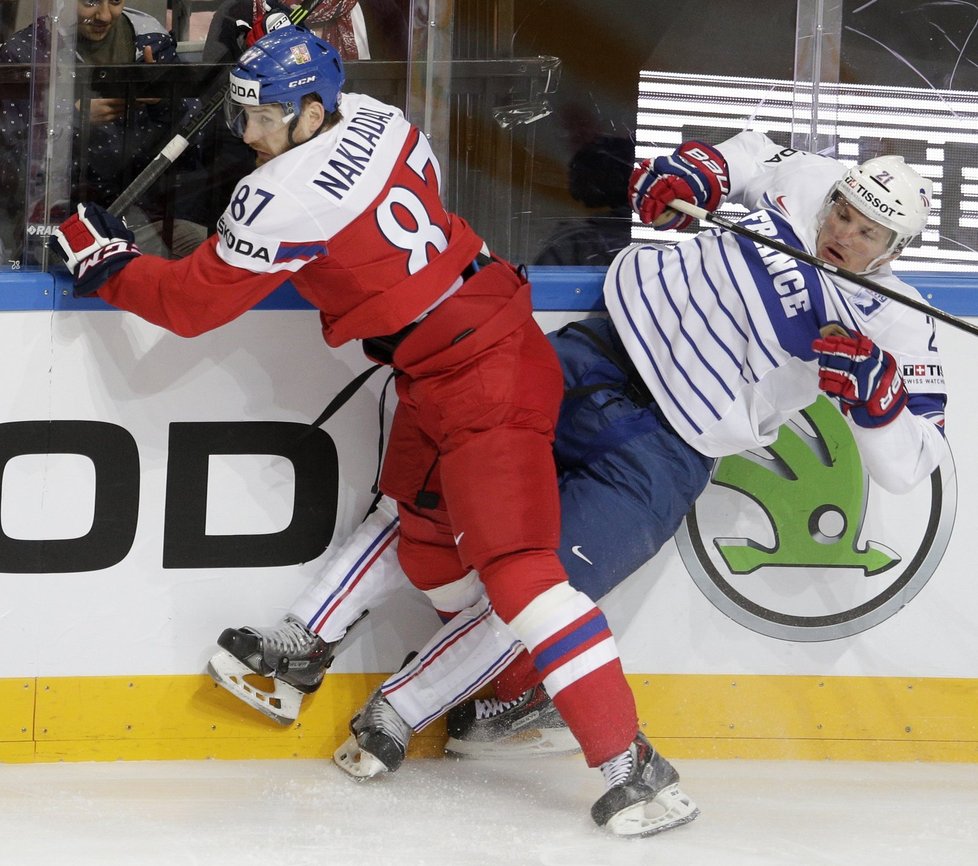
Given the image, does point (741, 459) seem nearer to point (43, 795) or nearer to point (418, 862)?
point (418, 862)

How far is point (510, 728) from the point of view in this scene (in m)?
2.43

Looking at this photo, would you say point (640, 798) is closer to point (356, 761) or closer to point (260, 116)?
point (356, 761)

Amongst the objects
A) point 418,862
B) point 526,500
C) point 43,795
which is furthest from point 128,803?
point 526,500

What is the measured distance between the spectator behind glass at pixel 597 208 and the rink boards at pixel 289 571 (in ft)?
0.94

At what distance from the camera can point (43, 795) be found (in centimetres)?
220

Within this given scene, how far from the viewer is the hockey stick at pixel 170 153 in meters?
2.35

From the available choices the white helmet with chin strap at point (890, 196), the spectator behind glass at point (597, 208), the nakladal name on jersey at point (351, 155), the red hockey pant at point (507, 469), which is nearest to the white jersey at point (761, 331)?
the white helmet with chin strap at point (890, 196)

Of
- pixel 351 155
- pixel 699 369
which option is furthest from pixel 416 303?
pixel 699 369

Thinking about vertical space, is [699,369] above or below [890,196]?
below

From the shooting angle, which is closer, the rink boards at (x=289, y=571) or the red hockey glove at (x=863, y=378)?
the red hockey glove at (x=863, y=378)

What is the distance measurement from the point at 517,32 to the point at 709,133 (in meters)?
0.51

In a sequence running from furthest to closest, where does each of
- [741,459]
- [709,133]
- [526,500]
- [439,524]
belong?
[709,133] < [741,459] < [439,524] < [526,500]

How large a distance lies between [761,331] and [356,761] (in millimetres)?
1123

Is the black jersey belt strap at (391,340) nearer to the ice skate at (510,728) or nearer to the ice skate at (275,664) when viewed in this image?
the ice skate at (275,664)
